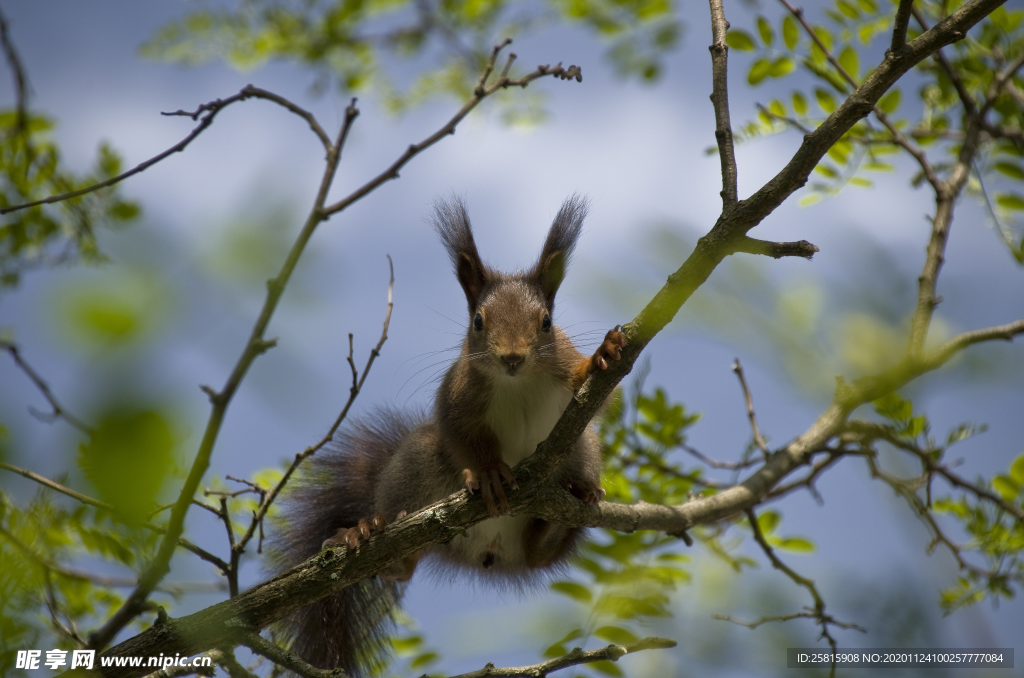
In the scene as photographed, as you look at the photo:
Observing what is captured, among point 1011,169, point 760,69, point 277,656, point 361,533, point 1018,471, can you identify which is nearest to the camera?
point 277,656

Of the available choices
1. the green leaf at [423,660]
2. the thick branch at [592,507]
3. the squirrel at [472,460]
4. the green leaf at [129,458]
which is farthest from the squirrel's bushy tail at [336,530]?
the green leaf at [129,458]

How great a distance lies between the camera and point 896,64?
5.94ft

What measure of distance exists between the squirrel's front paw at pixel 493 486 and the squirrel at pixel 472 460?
1.10 ft

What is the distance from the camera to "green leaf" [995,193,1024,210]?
337cm

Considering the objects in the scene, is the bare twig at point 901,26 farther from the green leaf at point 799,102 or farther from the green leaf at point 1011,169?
the green leaf at point 1011,169

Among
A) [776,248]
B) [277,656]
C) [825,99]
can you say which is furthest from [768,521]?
[277,656]

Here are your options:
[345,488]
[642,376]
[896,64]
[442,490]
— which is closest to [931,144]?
[642,376]

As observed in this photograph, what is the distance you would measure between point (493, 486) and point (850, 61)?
236 centimetres

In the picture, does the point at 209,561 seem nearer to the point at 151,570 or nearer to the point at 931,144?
the point at 151,570

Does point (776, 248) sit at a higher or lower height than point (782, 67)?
lower

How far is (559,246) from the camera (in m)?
3.48

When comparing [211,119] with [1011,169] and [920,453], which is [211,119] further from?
[1011,169]

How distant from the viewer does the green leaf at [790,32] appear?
323 centimetres

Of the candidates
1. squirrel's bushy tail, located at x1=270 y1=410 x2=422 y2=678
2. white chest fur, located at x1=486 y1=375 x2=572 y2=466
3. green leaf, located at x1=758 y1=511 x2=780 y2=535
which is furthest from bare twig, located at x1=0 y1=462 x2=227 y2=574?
green leaf, located at x1=758 y1=511 x2=780 y2=535
